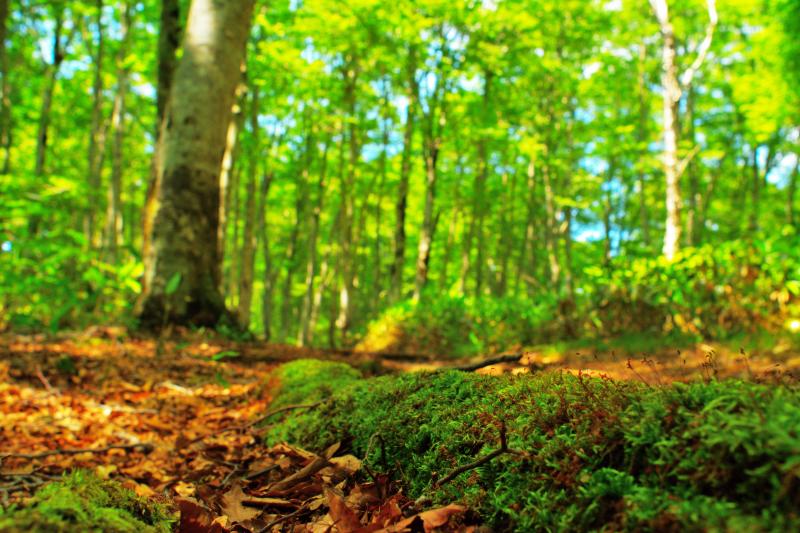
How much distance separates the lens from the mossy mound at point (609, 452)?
850 mm

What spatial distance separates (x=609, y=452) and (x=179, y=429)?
2.95 metres

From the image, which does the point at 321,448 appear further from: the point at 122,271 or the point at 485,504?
the point at 122,271

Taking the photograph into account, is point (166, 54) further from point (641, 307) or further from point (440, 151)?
point (440, 151)

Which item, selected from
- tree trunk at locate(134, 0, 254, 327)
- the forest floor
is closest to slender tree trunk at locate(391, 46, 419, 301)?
tree trunk at locate(134, 0, 254, 327)

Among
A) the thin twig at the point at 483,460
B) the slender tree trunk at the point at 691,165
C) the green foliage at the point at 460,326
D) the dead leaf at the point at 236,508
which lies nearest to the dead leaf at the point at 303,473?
the dead leaf at the point at 236,508

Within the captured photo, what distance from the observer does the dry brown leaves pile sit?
5.19ft

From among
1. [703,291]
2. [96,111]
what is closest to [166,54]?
[703,291]

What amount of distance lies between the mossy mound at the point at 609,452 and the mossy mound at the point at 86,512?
729 millimetres

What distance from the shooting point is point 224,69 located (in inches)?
251

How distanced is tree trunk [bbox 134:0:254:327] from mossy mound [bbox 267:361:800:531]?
5026 millimetres

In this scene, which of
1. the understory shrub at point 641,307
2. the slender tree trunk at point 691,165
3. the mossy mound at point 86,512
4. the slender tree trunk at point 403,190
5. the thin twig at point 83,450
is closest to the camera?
the mossy mound at point 86,512

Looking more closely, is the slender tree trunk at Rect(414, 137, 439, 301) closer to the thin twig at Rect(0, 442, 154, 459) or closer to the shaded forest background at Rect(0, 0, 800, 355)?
the shaded forest background at Rect(0, 0, 800, 355)

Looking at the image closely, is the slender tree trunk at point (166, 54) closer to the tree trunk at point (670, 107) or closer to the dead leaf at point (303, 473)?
the dead leaf at point (303, 473)

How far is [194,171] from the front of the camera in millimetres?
6188
